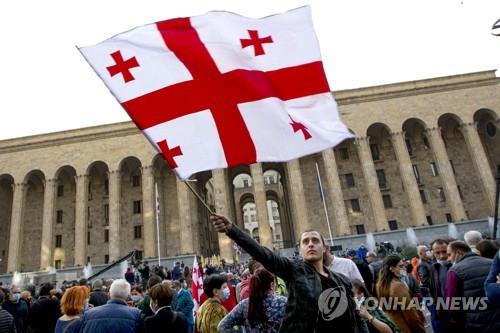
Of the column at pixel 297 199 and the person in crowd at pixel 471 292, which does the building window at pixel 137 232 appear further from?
the person in crowd at pixel 471 292

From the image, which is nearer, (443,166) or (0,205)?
(443,166)

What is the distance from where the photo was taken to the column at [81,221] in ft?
98.1

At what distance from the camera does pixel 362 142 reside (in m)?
31.3

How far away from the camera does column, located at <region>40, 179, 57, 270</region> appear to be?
30.0 m

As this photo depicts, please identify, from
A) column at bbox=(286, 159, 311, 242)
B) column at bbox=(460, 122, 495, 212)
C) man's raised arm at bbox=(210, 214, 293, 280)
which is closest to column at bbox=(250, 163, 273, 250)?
column at bbox=(286, 159, 311, 242)

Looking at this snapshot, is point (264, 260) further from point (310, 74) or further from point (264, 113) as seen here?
point (310, 74)

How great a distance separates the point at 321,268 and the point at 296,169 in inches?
1134

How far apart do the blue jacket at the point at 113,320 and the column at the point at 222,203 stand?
2576cm

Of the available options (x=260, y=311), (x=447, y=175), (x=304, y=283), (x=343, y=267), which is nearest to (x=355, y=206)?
(x=447, y=175)

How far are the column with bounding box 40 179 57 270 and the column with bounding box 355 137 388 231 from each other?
2888 centimetres

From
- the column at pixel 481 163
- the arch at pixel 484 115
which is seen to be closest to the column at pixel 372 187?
the column at pixel 481 163

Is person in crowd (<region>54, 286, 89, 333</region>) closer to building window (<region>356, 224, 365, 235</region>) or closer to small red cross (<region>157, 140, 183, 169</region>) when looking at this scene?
small red cross (<region>157, 140, 183, 169</region>)

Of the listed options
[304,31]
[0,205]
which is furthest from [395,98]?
[0,205]

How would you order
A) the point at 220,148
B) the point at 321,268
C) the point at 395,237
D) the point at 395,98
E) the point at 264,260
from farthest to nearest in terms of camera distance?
the point at 395,98 < the point at 395,237 < the point at 220,148 < the point at 321,268 < the point at 264,260
